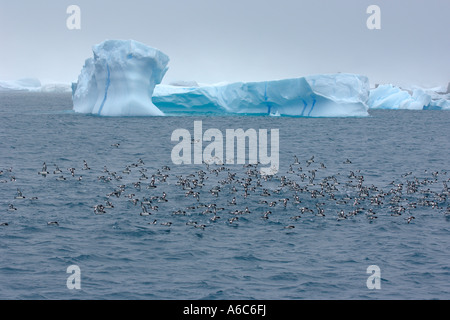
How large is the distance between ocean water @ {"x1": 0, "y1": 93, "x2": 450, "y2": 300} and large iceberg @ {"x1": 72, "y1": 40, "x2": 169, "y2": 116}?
18.4m

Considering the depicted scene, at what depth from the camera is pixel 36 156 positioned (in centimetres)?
4069

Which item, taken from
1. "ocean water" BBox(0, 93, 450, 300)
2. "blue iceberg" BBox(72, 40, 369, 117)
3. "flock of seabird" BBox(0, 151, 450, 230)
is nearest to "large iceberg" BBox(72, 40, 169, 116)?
"blue iceberg" BBox(72, 40, 369, 117)

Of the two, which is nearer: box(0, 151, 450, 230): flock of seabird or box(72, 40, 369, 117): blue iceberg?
box(0, 151, 450, 230): flock of seabird

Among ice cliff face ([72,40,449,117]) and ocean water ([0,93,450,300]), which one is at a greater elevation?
ice cliff face ([72,40,449,117])

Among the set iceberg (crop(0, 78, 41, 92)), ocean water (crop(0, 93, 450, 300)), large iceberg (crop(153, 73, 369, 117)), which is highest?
iceberg (crop(0, 78, 41, 92))

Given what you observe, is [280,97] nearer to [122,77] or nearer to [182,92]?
[182,92]

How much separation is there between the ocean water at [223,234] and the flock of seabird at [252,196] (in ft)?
0.28

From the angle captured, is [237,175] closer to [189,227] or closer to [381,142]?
[189,227]

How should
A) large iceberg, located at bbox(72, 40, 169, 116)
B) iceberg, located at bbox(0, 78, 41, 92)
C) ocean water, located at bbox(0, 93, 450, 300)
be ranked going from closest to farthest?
ocean water, located at bbox(0, 93, 450, 300) → large iceberg, located at bbox(72, 40, 169, 116) → iceberg, located at bbox(0, 78, 41, 92)

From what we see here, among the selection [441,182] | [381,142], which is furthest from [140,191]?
[381,142]

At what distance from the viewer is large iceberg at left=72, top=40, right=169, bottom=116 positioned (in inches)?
2235

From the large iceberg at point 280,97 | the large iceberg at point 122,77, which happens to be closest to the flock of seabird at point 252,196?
the large iceberg at point 122,77

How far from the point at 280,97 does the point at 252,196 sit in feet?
135

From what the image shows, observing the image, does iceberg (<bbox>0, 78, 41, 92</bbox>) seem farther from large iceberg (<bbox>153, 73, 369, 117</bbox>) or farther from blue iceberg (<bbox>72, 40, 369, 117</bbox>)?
large iceberg (<bbox>153, 73, 369, 117</bbox>)
